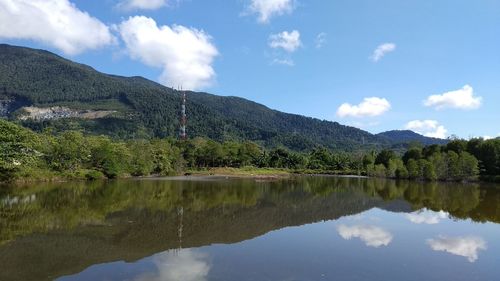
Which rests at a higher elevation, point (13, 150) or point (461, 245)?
point (13, 150)

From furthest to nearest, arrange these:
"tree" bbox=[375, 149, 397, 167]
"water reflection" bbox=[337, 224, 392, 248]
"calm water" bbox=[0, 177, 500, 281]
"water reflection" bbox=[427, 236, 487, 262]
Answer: "tree" bbox=[375, 149, 397, 167] < "water reflection" bbox=[337, 224, 392, 248] < "water reflection" bbox=[427, 236, 487, 262] < "calm water" bbox=[0, 177, 500, 281]

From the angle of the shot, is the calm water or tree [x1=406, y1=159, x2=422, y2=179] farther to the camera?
tree [x1=406, y1=159, x2=422, y2=179]

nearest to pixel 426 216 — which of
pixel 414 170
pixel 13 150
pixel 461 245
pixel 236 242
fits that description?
pixel 461 245

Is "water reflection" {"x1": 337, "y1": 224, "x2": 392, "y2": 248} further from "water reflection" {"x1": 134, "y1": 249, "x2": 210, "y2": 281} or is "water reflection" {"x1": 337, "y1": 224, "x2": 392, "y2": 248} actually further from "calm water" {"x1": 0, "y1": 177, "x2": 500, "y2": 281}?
"water reflection" {"x1": 134, "y1": 249, "x2": 210, "y2": 281}

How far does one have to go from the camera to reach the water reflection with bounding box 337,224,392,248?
83.0ft

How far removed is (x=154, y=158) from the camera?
355 feet

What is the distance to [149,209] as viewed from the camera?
3656cm

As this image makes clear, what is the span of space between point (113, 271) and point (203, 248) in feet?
19.4

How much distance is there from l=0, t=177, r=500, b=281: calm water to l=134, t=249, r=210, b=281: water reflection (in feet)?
0.14

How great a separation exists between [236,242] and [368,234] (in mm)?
9545

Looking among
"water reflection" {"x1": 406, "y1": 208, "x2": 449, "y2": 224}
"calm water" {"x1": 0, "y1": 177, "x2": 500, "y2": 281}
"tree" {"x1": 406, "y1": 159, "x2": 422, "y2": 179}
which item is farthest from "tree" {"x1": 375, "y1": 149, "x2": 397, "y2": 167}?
"water reflection" {"x1": 406, "y1": 208, "x2": 449, "y2": 224}

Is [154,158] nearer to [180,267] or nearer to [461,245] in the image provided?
[461,245]

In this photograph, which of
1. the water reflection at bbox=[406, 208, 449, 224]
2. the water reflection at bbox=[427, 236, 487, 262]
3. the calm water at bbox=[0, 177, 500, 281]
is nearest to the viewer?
the calm water at bbox=[0, 177, 500, 281]

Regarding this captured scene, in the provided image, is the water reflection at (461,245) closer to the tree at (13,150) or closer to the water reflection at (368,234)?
the water reflection at (368,234)
